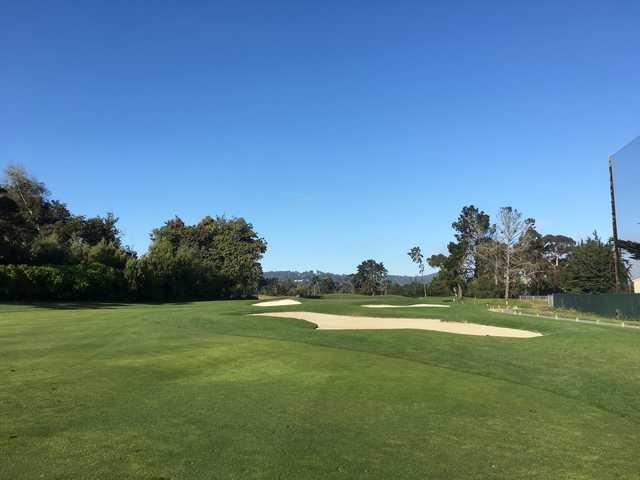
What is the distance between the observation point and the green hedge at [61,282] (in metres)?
→ 41.0

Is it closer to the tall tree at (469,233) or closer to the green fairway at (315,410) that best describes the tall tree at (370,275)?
the tall tree at (469,233)

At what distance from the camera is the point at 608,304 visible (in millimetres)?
36031

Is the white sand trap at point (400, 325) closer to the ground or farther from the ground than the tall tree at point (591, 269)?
closer to the ground

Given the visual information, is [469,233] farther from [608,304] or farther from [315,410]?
[315,410]

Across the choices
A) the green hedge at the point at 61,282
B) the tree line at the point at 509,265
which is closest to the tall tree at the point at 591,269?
the tree line at the point at 509,265

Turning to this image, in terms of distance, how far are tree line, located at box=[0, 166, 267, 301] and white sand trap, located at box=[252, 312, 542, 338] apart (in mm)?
25713

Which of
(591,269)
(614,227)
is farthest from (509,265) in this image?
(614,227)

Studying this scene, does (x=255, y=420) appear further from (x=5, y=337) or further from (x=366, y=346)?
(x=5, y=337)

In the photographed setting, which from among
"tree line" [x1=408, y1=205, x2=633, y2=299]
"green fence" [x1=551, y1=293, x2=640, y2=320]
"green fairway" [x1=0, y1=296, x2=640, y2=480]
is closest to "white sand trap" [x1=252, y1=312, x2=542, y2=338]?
"green fairway" [x1=0, y1=296, x2=640, y2=480]

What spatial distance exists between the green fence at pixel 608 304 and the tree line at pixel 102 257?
43.3 m

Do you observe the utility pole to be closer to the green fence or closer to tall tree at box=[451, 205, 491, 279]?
the green fence

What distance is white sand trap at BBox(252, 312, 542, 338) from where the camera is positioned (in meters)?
21.5

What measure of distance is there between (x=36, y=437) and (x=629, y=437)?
7888 millimetres

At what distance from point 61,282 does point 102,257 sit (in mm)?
11438
